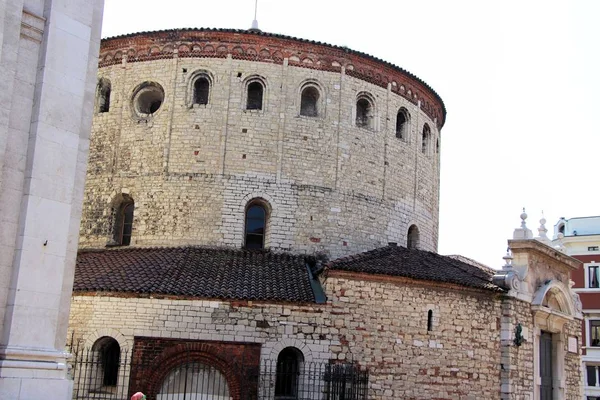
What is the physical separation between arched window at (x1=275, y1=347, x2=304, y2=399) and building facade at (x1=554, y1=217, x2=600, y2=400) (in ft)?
76.9

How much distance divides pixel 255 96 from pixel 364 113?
12.4 feet

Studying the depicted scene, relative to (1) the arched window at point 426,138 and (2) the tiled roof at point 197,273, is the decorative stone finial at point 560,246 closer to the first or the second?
(1) the arched window at point 426,138

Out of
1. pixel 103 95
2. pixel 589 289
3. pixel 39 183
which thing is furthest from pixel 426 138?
pixel 39 183

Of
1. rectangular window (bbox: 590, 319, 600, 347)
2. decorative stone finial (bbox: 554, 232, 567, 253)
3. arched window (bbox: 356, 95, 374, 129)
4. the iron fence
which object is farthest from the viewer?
rectangular window (bbox: 590, 319, 600, 347)

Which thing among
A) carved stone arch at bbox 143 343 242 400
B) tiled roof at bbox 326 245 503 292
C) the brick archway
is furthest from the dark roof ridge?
carved stone arch at bbox 143 343 242 400

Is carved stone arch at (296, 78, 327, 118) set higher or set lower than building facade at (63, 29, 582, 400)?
higher

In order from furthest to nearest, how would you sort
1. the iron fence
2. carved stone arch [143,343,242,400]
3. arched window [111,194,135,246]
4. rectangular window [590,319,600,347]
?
rectangular window [590,319,600,347] → arched window [111,194,135,246] → the iron fence → carved stone arch [143,343,242,400]

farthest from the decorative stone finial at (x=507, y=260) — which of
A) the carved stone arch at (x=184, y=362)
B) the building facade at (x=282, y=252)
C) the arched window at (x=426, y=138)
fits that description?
the carved stone arch at (x=184, y=362)

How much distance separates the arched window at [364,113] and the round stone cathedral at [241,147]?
44 mm

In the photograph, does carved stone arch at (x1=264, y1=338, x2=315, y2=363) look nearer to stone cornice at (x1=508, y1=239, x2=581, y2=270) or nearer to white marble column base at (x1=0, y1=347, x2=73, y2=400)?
stone cornice at (x1=508, y1=239, x2=581, y2=270)

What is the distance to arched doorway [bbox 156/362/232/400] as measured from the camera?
19.1 m

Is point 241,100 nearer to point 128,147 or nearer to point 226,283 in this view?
point 128,147

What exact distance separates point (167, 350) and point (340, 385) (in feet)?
14.6

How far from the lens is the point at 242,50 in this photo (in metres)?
24.2
